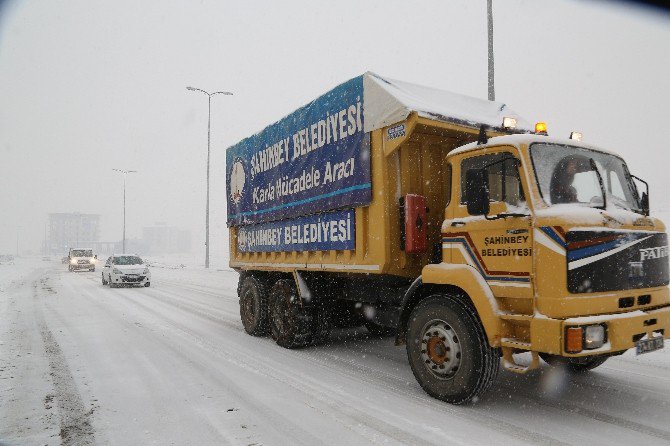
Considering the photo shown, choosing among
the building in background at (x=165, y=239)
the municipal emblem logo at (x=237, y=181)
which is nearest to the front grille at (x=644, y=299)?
the municipal emblem logo at (x=237, y=181)

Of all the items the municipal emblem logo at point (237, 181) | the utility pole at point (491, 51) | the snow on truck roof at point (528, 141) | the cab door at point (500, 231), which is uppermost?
the utility pole at point (491, 51)

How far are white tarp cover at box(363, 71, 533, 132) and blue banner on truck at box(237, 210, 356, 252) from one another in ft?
4.43

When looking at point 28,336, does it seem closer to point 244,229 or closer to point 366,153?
point 244,229

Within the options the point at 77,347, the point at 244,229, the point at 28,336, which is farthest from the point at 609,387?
the point at 28,336

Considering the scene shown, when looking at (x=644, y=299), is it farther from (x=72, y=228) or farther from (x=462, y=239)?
(x=72, y=228)

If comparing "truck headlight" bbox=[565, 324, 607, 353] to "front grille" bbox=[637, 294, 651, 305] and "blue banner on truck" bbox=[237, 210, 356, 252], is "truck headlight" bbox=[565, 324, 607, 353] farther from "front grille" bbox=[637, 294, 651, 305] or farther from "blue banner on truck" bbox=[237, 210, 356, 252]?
"blue banner on truck" bbox=[237, 210, 356, 252]

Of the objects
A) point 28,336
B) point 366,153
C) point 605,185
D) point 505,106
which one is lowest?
point 28,336

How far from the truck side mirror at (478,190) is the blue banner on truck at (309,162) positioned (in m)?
1.52

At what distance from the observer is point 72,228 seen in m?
176

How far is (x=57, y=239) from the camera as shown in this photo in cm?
17375

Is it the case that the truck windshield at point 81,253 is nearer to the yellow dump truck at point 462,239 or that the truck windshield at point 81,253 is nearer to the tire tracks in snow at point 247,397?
the tire tracks in snow at point 247,397

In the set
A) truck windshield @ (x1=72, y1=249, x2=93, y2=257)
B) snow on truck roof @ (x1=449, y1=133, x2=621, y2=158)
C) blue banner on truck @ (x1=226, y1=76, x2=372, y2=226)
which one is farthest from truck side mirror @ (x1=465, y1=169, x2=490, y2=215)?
truck windshield @ (x1=72, y1=249, x2=93, y2=257)

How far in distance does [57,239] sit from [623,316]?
20027 cm

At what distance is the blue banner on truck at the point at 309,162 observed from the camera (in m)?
6.07
